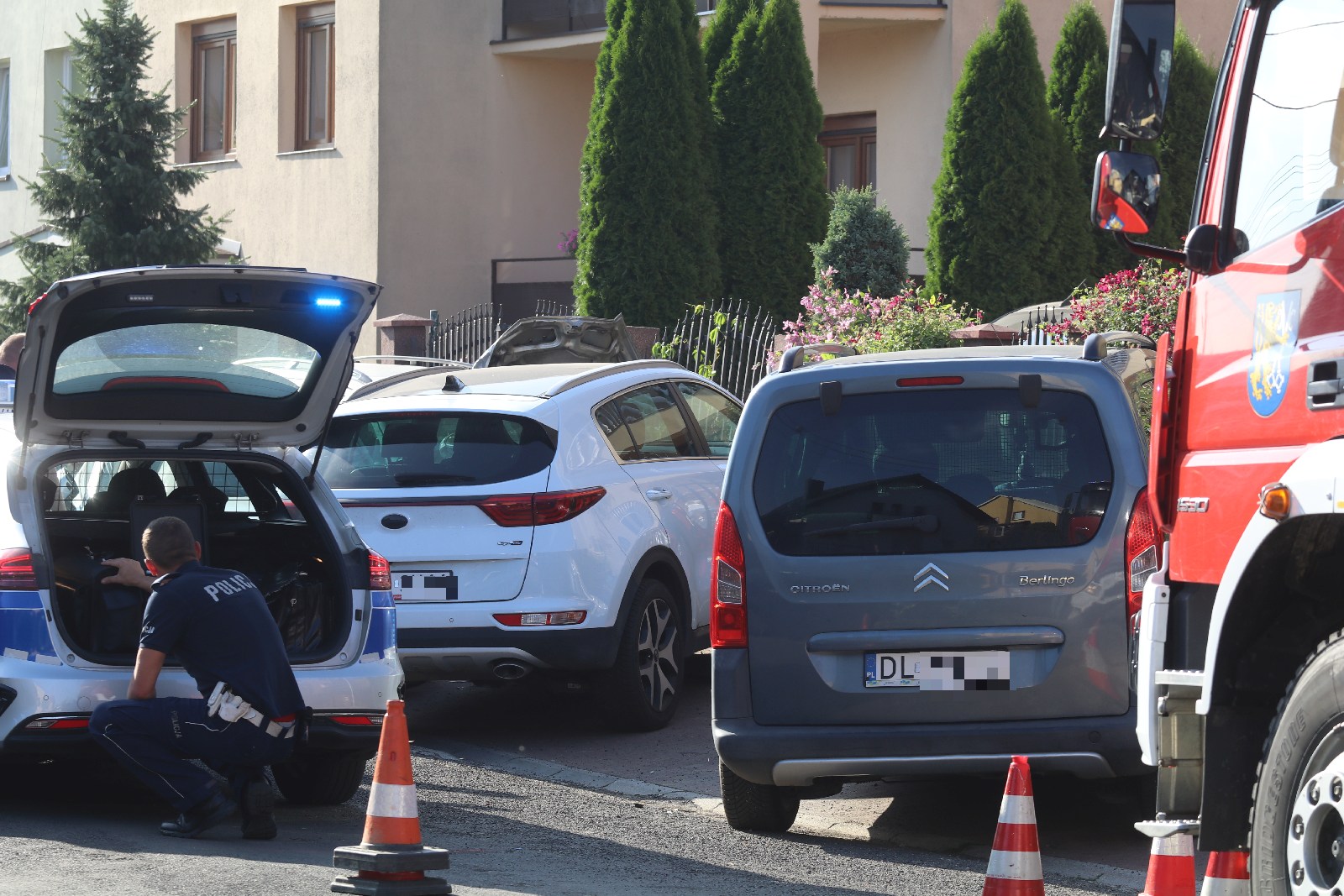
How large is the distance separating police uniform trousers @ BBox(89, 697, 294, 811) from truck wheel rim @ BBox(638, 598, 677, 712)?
2.59 metres

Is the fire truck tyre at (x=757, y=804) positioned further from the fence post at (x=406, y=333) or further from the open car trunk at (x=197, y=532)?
the fence post at (x=406, y=333)

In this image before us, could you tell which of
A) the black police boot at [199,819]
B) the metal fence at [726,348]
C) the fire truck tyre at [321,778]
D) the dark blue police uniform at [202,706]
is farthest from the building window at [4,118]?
the black police boot at [199,819]

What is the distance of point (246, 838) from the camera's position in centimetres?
697

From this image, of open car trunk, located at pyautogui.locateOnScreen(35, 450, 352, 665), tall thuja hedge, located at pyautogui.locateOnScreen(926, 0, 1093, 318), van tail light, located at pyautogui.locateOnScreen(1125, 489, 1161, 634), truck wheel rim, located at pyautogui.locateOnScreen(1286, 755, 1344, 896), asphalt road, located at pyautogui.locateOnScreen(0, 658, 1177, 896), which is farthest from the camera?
tall thuja hedge, located at pyautogui.locateOnScreen(926, 0, 1093, 318)

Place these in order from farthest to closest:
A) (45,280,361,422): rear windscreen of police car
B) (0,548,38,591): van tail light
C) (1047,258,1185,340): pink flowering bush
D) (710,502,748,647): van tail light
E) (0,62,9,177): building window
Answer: (0,62,9,177): building window → (1047,258,1185,340): pink flowering bush → (45,280,361,422): rear windscreen of police car → (0,548,38,591): van tail light → (710,502,748,647): van tail light

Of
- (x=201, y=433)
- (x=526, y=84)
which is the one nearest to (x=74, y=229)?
(x=526, y=84)

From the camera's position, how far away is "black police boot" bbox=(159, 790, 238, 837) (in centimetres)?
693

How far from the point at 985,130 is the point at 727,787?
47.3ft

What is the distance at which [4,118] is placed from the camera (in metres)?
31.2

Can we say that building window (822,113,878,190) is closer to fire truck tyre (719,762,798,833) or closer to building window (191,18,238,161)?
building window (191,18,238,161)

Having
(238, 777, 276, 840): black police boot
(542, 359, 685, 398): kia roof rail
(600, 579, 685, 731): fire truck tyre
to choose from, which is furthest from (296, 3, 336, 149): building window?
(238, 777, 276, 840): black police boot

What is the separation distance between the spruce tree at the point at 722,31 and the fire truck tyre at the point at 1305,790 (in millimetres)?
18844

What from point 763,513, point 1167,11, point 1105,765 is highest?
point 1167,11

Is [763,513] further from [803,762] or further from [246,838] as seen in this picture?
[246,838]
